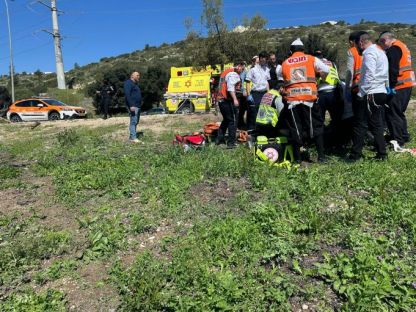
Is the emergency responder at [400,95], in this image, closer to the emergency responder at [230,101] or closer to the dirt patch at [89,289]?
the emergency responder at [230,101]

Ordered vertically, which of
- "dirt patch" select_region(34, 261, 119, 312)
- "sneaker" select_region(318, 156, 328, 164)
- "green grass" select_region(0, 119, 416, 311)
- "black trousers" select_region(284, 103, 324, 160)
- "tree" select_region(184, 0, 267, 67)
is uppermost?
"tree" select_region(184, 0, 267, 67)

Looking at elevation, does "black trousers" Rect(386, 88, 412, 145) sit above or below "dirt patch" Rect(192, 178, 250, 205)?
above

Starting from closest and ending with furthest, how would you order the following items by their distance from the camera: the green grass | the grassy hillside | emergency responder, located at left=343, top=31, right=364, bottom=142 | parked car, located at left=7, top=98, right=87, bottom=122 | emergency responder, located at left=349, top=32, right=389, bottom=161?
the green grass < emergency responder, located at left=349, top=32, right=389, bottom=161 < emergency responder, located at left=343, top=31, right=364, bottom=142 < parked car, located at left=7, top=98, right=87, bottom=122 < the grassy hillside

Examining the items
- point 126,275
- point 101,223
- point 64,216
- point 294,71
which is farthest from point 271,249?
point 294,71

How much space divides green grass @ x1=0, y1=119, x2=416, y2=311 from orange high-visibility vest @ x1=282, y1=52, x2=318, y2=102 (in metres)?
1.02

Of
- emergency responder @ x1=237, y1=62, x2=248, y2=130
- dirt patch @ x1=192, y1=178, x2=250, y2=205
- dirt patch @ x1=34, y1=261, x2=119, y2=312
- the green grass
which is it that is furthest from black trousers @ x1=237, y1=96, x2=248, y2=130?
dirt patch @ x1=34, y1=261, x2=119, y2=312

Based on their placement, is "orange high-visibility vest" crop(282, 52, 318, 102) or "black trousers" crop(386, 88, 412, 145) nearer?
"orange high-visibility vest" crop(282, 52, 318, 102)

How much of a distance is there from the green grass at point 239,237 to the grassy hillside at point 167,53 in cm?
3645

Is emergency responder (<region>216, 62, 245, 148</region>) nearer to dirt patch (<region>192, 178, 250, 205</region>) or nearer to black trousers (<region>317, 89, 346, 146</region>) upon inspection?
black trousers (<region>317, 89, 346, 146</region>)

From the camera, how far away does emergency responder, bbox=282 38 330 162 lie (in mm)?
5738

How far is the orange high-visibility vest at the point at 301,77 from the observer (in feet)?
18.8

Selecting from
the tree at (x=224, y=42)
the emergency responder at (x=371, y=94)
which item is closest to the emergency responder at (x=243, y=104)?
the emergency responder at (x=371, y=94)

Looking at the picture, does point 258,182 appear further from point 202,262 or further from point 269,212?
point 202,262

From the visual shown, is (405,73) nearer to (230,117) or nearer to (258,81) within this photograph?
(258,81)
